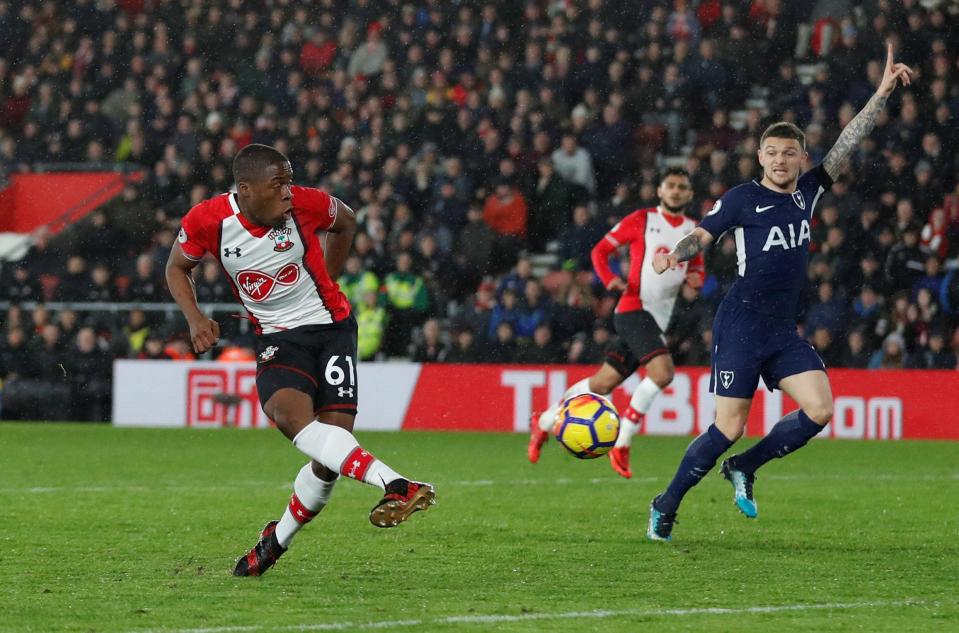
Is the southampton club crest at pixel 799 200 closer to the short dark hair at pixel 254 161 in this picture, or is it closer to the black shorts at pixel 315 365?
the black shorts at pixel 315 365

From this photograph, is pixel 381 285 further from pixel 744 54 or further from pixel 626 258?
pixel 744 54

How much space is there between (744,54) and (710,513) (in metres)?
12.1

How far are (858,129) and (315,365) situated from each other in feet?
10.8

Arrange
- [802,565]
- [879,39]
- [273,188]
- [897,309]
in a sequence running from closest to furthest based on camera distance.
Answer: [273,188] < [802,565] < [897,309] < [879,39]

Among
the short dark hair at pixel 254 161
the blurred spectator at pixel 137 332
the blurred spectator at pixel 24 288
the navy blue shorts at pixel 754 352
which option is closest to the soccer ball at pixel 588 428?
the navy blue shorts at pixel 754 352

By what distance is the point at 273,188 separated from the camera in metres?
6.63

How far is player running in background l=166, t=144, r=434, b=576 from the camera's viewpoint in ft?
21.8

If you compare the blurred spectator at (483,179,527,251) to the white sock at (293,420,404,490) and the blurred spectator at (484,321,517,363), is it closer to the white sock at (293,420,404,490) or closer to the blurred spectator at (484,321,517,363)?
the blurred spectator at (484,321,517,363)

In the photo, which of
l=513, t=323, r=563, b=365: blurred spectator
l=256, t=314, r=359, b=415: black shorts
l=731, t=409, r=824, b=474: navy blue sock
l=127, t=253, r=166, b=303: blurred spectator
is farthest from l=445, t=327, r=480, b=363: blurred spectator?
l=256, t=314, r=359, b=415: black shorts

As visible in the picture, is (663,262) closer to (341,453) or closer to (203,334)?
(341,453)

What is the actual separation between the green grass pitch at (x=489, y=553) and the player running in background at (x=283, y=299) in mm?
634

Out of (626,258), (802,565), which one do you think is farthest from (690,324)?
(802,565)

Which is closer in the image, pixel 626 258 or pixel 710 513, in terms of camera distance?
pixel 710 513

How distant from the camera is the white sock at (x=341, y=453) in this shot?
244 inches
